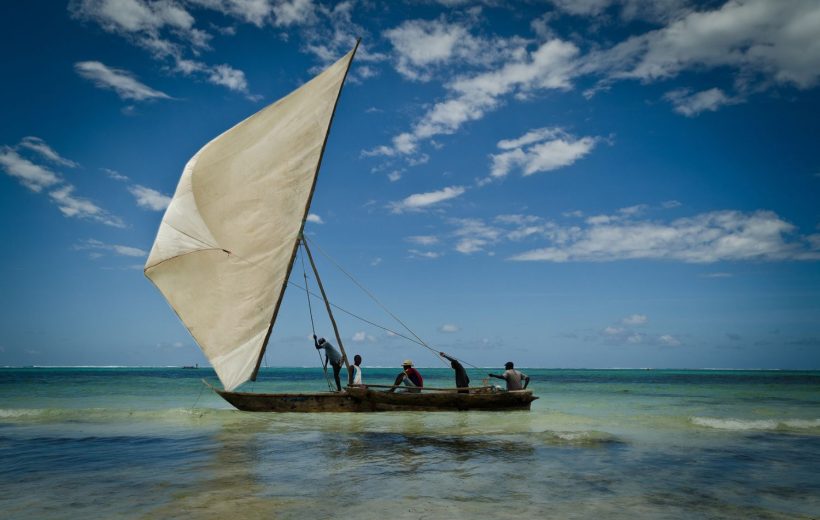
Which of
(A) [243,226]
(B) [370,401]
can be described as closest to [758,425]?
(B) [370,401]

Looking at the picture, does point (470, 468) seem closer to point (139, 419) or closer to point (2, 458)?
point (2, 458)

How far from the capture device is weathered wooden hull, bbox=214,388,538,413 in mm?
17422

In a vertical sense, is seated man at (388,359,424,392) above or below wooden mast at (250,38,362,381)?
below

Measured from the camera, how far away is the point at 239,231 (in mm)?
16062

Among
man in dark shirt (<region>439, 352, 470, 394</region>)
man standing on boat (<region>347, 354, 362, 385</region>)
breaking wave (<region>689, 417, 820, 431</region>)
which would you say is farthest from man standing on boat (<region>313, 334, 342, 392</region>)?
breaking wave (<region>689, 417, 820, 431</region>)

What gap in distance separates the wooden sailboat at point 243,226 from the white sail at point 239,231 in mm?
31

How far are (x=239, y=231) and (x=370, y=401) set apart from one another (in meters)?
7.14

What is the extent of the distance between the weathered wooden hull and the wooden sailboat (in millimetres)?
1774

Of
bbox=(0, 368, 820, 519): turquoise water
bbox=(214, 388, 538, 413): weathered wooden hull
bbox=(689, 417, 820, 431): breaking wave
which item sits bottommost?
bbox=(689, 417, 820, 431): breaking wave

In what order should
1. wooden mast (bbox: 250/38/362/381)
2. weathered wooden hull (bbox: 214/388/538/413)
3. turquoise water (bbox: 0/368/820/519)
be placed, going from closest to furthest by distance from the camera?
1. turquoise water (bbox: 0/368/820/519)
2. wooden mast (bbox: 250/38/362/381)
3. weathered wooden hull (bbox: 214/388/538/413)

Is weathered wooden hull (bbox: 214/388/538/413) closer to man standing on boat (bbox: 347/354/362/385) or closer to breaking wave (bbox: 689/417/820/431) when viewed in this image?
man standing on boat (bbox: 347/354/362/385)

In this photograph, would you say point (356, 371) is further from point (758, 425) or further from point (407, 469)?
point (758, 425)

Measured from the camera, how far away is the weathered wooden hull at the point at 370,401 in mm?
17422

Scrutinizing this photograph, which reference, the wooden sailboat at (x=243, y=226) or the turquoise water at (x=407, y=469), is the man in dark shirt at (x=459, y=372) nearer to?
the turquoise water at (x=407, y=469)
